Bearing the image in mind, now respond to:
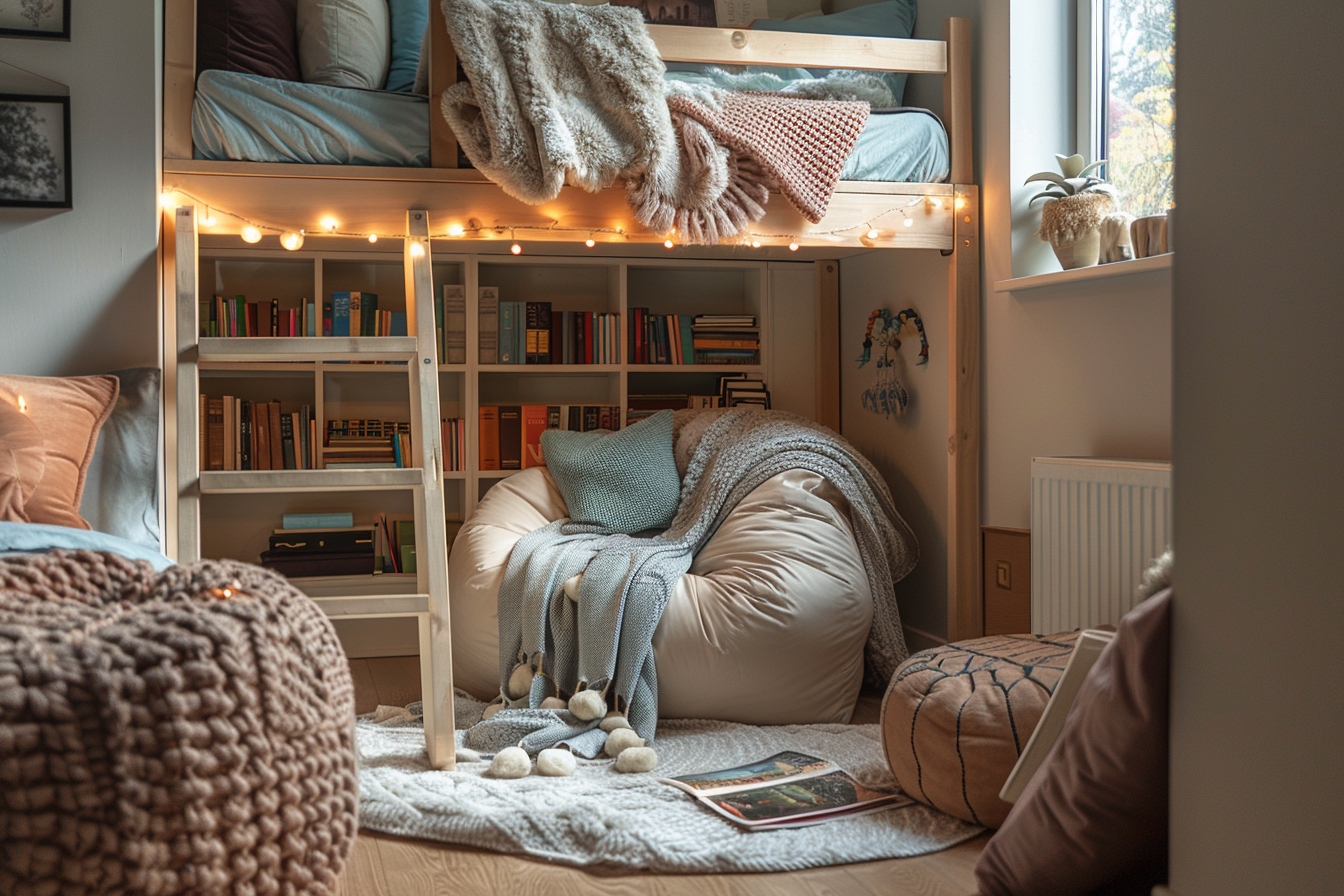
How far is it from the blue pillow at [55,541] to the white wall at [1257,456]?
4.64ft

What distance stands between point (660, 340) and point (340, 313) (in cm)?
119

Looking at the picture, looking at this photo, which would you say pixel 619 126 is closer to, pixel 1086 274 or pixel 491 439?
pixel 1086 274

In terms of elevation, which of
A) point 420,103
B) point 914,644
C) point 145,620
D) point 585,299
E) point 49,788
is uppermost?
point 420,103

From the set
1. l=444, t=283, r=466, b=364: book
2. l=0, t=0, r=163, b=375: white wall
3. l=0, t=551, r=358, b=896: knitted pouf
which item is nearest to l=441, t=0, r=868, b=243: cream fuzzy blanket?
l=0, t=0, r=163, b=375: white wall

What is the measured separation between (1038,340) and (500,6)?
1.61m

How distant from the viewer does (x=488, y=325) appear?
396 centimetres

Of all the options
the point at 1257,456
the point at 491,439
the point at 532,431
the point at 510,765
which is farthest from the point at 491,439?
the point at 1257,456

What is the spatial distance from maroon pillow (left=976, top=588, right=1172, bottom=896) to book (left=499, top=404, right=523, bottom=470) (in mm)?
2931

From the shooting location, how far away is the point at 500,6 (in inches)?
96.0

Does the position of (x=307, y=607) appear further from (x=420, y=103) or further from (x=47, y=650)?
(x=420, y=103)

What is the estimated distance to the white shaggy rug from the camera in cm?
184

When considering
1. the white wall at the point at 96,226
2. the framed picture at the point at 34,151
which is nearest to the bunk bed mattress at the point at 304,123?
the white wall at the point at 96,226

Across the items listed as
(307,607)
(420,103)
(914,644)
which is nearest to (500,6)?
(420,103)

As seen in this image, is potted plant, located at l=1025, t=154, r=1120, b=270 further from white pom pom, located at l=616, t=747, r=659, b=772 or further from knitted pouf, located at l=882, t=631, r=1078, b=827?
white pom pom, located at l=616, t=747, r=659, b=772
